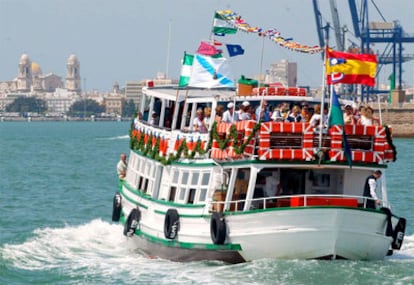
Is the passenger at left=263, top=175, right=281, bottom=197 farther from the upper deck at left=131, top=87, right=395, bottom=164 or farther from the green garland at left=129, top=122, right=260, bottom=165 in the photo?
the green garland at left=129, top=122, right=260, bottom=165

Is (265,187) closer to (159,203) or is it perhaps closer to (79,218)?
(159,203)

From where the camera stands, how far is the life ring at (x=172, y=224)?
26156 mm

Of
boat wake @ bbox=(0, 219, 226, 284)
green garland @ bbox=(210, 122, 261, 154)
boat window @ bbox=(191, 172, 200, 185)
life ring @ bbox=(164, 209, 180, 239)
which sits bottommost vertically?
boat wake @ bbox=(0, 219, 226, 284)

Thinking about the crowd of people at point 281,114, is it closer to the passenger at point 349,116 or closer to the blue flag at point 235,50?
the passenger at point 349,116

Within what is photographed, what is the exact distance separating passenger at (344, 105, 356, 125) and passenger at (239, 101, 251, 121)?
6.25ft

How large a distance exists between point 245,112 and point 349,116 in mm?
2057

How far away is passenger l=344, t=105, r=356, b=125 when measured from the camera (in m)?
24.9

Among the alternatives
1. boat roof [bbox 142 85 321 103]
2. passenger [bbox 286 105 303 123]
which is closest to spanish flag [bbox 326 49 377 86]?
passenger [bbox 286 105 303 123]

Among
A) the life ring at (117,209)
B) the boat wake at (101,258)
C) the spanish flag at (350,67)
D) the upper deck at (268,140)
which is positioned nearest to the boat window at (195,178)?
the upper deck at (268,140)

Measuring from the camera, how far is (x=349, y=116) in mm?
25172

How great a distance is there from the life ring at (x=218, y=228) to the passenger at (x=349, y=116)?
302 centimetres

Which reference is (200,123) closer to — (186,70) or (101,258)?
(186,70)

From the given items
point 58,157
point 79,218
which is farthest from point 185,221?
point 58,157

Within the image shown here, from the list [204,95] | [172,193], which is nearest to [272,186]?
[172,193]
